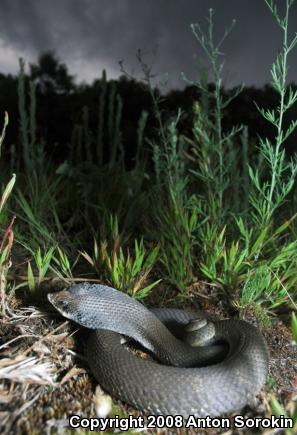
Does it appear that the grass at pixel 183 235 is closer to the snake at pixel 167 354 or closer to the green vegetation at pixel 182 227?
the green vegetation at pixel 182 227

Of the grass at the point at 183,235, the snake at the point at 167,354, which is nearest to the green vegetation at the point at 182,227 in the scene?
the grass at the point at 183,235

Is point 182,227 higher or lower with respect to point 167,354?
higher

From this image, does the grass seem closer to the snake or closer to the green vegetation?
the green vegetation

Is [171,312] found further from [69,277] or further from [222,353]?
[69,277]

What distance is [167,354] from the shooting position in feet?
5.49

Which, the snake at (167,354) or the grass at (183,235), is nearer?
the snake at (167,354)

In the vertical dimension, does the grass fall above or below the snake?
above

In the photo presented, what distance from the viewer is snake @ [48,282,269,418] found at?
143cm

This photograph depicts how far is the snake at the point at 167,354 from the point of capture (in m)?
1.43

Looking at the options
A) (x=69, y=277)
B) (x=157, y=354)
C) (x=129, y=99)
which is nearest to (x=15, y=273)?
(x=69, y=277)

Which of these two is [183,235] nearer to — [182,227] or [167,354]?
[182,227]

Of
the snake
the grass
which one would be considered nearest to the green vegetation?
the grass

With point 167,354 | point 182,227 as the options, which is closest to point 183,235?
point 182,227

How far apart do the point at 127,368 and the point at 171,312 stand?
45cm
